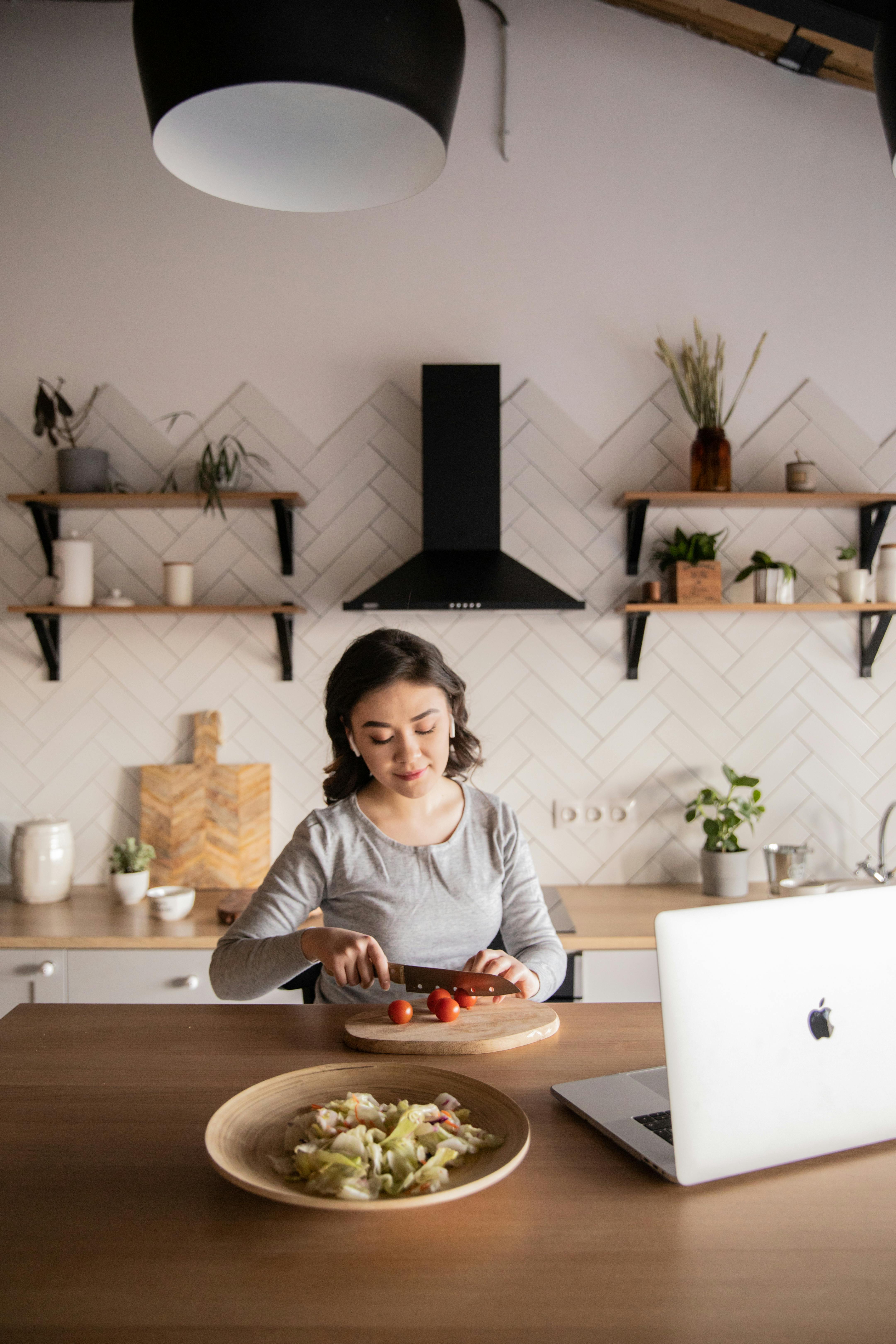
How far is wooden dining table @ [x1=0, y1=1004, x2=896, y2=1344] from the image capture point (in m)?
0.66

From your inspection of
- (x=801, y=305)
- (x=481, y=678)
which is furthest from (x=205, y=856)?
(x=801, y=305)

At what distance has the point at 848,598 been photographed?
2758mm

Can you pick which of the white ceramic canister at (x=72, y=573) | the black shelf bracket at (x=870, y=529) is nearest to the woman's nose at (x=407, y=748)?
the white ceramic canister at (x=72, y=573)

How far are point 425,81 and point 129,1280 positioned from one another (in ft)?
3.46

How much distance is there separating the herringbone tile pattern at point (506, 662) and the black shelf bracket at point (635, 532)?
33 mm

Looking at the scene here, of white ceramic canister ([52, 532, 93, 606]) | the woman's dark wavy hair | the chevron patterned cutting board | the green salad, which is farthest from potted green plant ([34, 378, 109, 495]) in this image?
the green salad

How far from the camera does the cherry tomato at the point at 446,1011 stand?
1.22 metres

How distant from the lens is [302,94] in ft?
3.27

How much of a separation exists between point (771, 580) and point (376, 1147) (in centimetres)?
226

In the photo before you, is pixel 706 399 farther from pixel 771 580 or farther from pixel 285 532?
pixel 285 532

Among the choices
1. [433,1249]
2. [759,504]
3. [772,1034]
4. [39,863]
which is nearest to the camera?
[433,1249]

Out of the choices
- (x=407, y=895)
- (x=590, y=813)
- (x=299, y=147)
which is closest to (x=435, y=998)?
(x=407, y=895)

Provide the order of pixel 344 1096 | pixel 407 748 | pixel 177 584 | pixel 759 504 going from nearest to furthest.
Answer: pixel 344 1096, pixel 407 748, pixel 177 584, pixel 759 504

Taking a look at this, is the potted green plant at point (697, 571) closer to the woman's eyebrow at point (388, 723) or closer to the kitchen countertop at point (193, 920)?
the kitchen countertop at point (193, 920)
